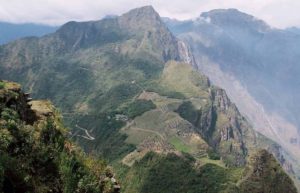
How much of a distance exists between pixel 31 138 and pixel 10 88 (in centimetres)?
1346

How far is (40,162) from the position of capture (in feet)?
192

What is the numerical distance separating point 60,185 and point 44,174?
237 cm

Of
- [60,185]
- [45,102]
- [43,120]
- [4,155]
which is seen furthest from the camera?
[45,102]

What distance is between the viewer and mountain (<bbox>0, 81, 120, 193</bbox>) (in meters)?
53.3

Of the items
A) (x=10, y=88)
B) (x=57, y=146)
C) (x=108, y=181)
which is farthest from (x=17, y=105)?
(x=108, y=181)

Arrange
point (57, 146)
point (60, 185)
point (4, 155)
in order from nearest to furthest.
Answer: point (4, 155), point (60, 185), point (57, 146)

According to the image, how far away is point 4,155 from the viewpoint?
51.9 m

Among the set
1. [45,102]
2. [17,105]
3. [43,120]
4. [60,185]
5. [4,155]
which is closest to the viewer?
[4,155]

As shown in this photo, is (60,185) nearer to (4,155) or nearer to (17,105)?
(4,155)

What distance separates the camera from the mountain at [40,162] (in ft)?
175

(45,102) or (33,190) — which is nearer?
(33,190)

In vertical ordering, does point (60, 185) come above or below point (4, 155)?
below

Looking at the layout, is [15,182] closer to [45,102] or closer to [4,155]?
[4,155]

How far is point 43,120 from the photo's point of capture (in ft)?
247
